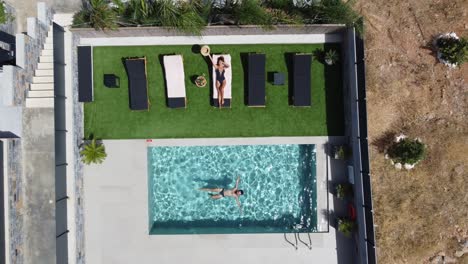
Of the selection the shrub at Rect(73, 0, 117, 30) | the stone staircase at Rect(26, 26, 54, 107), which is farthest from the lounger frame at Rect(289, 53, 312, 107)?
the stone staircase at Rect(26, 26, 54, 107)

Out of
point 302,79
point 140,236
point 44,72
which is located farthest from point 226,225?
point 44,72

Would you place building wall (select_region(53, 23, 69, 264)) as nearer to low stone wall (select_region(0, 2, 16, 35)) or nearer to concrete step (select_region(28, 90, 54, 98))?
concrete step (select_region(28, 90, 54, 98))

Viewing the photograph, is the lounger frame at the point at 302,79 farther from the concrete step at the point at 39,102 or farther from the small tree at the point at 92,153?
the concrete step at the point at 39,102

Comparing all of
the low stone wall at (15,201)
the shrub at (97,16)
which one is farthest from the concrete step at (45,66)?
the low stone wall at (15,201)

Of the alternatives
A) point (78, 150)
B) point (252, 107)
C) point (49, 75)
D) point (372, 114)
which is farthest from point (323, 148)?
point (49, 75)

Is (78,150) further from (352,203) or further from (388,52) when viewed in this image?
(388,52)

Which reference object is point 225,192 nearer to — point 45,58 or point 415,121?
point 415,121
